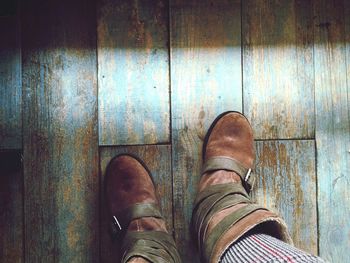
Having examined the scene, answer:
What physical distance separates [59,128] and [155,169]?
0.26 m

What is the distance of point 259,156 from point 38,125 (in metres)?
0.57

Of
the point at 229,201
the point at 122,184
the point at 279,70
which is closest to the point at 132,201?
the point at 122,184

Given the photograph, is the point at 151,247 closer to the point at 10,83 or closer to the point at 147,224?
the point at 147,224

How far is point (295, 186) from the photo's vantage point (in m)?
0.95

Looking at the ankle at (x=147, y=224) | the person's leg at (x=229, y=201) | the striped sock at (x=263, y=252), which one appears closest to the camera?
the striped sock at (x=263, y=252)

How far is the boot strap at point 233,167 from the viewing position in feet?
3.03

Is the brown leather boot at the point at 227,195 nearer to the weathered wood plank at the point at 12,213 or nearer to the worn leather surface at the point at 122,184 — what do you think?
the worn leather surface at the point at 122,184

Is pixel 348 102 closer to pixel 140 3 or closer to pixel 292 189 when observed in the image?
pixel 292 189

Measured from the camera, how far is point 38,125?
921 millimetres

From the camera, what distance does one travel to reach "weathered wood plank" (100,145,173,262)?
0.94 metres

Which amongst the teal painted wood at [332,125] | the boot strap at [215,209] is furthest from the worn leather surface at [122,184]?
the teal painted wood at [332,125]

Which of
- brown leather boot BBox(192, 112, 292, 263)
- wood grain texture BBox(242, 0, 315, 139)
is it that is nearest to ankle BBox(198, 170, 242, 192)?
brown leather boot BBox(192, 112, 292, 263)

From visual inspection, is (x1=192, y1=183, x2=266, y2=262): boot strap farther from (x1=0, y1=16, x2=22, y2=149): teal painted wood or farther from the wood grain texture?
(x1=0, y1=16, x2=22, y2=149): teal painted wood

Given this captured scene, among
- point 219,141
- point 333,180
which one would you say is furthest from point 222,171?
point 333,180
